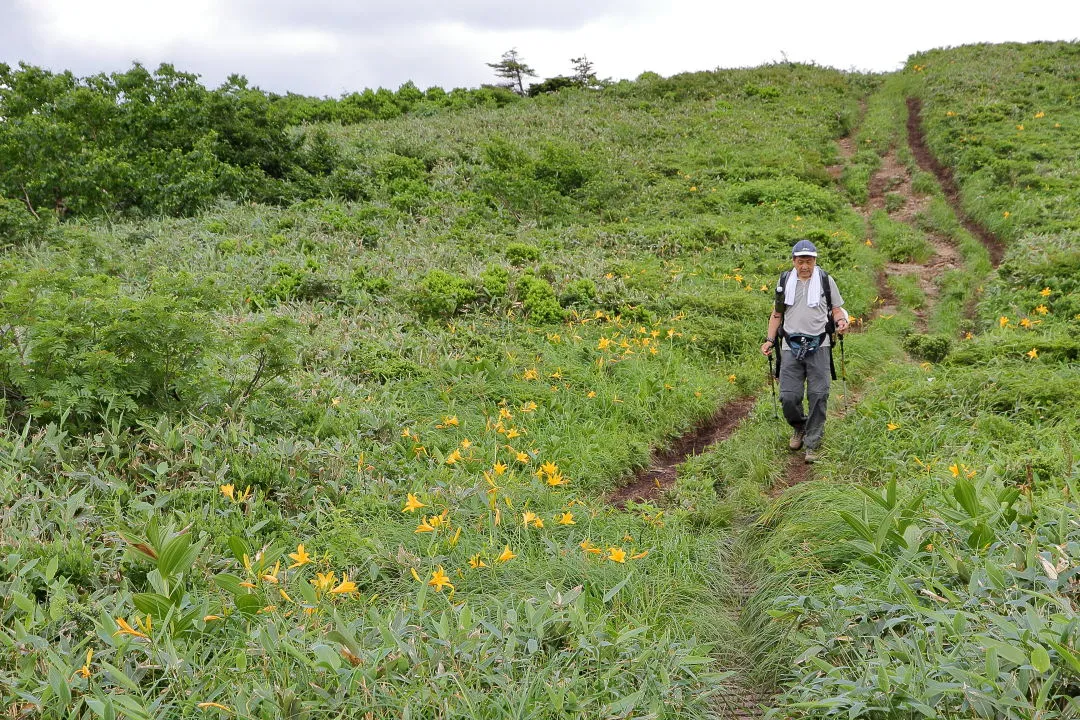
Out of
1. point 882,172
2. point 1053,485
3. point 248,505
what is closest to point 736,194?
point 882,172

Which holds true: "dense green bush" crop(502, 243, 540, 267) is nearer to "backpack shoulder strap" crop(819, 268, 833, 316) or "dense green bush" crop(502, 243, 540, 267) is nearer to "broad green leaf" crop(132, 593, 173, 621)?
"backpack shoulder strap" crop(819, 268, 833, 316)

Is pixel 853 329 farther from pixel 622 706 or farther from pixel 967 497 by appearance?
pixel 622 706

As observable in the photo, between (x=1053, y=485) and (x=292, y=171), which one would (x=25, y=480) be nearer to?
(x=1053, y=485)

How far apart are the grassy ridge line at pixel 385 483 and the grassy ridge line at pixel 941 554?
0.63 meters

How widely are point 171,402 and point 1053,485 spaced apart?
5932 millimetres

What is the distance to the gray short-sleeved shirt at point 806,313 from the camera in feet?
21.6

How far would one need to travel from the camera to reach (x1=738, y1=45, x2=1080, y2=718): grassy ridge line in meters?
2.49

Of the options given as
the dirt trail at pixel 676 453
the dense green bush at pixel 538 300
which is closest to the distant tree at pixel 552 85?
the dense green bush at pixel 538 300

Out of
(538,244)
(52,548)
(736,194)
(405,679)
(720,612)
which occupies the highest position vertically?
(736,194)

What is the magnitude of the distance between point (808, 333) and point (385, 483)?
13.5 ft

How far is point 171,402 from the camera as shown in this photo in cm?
524

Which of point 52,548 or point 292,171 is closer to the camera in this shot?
point 52,548

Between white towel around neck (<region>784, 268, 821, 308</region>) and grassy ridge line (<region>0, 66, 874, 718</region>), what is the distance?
1.73 m

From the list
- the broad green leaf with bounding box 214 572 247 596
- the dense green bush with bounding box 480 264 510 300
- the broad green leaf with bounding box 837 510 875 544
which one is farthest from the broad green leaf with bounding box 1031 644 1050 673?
the dense green bush with bounding box 480 264 510 300
